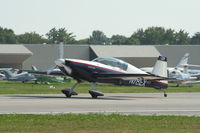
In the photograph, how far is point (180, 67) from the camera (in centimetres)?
8312

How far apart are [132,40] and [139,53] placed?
73.8 metres

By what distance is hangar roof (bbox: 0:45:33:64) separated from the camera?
314ft

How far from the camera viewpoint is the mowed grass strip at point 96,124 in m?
16.7

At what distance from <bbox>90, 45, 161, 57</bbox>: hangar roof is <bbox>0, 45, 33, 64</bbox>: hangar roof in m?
11.7

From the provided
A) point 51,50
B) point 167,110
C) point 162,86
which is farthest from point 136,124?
point 51,50

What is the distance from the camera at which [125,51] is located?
10425 centimetres

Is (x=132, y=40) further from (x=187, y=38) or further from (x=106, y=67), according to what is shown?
(x=106, y=67)

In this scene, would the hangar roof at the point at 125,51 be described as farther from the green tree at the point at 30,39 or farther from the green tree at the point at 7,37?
the green tree at the point at 30,39

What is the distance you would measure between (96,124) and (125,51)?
86297 mm

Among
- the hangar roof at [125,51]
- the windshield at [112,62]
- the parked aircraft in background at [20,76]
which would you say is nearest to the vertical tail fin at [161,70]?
the windshield at [112,62]

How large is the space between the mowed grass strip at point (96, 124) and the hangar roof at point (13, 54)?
7595cm

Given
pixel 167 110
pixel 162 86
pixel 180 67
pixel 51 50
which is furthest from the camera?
pixel 51 50

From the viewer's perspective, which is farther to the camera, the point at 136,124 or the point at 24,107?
the point at 24,107

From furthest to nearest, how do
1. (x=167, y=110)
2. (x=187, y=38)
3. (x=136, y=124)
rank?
1. (x=187, y=38)
2. (x=167, y=110)
3. (x=136, y=124)
